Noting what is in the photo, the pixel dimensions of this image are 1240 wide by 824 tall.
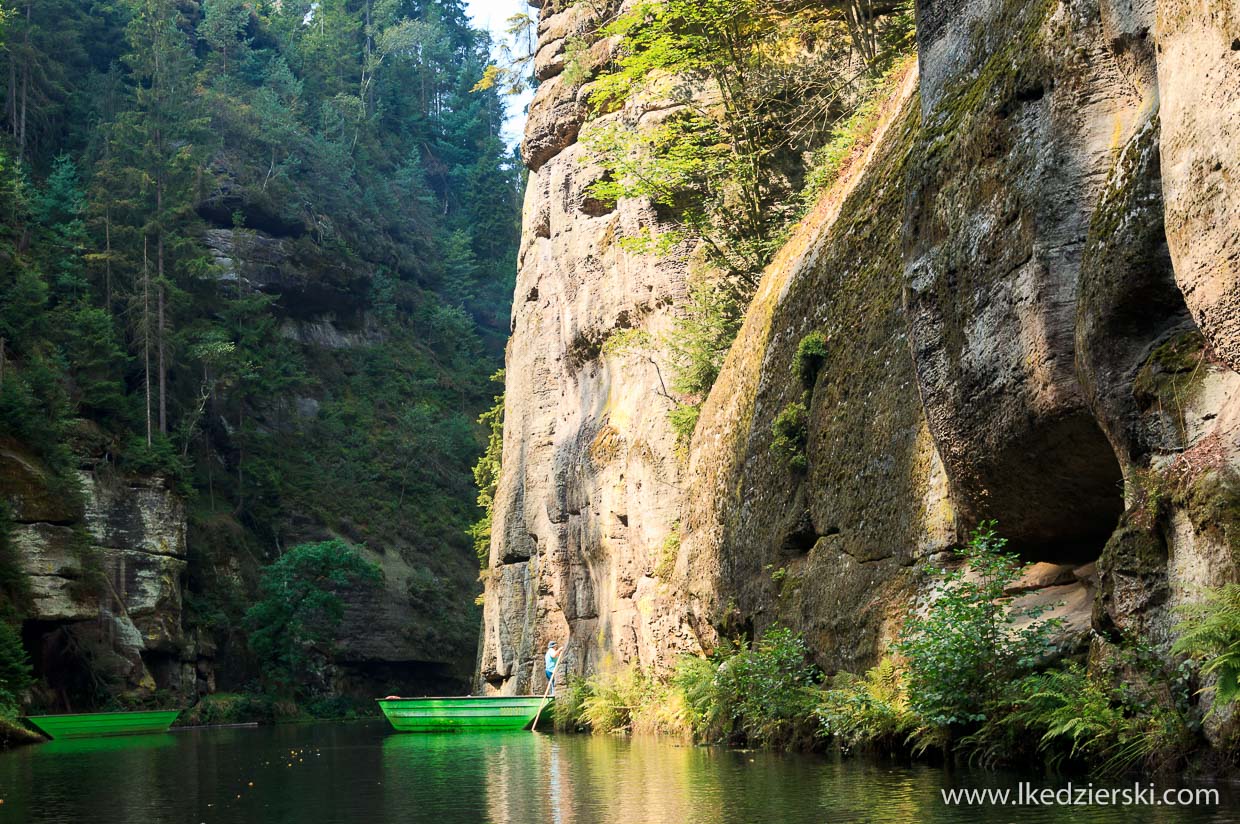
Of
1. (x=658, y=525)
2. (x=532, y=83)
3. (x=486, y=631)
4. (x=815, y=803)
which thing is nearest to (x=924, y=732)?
(x=815, y=803)

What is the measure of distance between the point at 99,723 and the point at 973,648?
28314 millimetres

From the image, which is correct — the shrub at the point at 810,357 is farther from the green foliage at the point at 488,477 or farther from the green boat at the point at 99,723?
the green foliage at the point at 488,477

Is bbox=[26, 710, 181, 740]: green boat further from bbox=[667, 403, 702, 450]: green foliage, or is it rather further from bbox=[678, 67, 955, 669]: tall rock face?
bbox=[678, 67, 955, 669]: tall rock face

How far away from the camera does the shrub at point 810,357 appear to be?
57.0ft

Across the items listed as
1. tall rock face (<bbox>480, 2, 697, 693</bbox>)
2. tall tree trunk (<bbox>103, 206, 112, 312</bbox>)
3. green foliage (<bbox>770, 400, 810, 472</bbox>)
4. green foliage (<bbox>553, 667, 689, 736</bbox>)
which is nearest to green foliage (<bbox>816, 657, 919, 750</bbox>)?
green foliage (<bbox>770, 400, 810, 472</bbox>)

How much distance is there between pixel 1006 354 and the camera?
1171 cm

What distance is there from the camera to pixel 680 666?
20.6 meters

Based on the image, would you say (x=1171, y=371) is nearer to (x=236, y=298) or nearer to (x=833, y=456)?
(x=833, y=456)

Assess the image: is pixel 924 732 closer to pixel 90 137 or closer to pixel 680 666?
pixel 680 666

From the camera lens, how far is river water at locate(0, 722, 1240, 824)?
8.32 metres

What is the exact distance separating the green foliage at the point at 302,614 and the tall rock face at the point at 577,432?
11779mm

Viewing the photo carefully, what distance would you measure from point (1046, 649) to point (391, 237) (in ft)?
241

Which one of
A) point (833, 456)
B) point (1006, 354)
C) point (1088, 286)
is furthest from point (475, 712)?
point (1088, 286)

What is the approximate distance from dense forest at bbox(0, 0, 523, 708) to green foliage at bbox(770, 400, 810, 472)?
26003 millimetres
